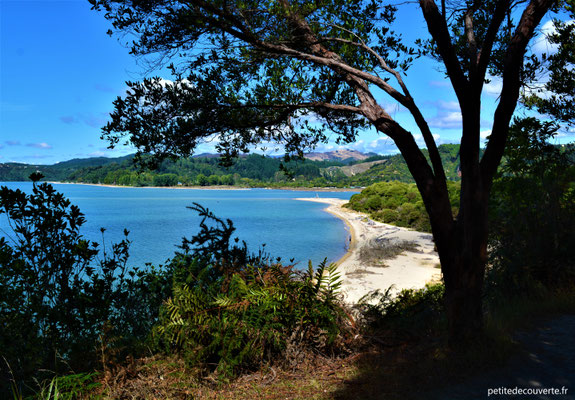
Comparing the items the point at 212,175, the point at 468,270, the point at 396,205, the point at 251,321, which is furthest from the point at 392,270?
the point at 212,175

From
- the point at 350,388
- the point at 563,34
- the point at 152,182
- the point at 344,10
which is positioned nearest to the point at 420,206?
the point at 563,34

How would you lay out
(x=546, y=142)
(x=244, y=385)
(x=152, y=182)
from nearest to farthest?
(x=244, y=385)
(x=546, y=142)
(x=152, y=182)

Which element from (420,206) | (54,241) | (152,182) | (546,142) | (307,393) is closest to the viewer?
(307,393)

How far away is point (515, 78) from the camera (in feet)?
12.7

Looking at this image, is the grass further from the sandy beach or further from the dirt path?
the sandy beach

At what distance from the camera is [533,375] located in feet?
10.2

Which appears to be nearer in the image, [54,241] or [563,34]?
[54,241]

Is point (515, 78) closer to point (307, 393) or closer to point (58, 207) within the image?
point (307, 393)

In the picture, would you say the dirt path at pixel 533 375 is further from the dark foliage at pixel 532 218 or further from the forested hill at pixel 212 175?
the forested hill at pixel 212 175

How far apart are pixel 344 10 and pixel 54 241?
18.4 ft

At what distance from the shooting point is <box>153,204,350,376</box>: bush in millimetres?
3551

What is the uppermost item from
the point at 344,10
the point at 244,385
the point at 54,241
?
the point at 344,10

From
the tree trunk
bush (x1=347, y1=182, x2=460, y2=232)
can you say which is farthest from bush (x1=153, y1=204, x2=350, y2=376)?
bush (x1=347, y1=182, x2=460, y2=232)

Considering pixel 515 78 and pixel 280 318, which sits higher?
pixel 515 78
